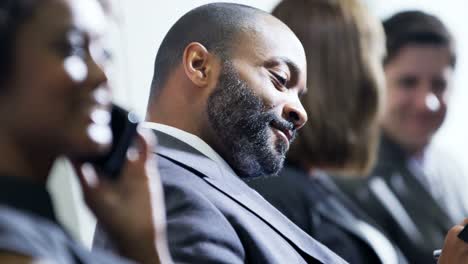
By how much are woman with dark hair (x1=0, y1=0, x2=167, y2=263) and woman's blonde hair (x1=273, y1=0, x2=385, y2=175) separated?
1.56 metres

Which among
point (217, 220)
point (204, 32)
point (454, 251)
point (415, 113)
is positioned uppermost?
point (204, 32)

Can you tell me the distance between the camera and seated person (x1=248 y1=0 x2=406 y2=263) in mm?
2797

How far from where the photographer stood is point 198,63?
7.50ft

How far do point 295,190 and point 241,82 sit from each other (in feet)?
1.99

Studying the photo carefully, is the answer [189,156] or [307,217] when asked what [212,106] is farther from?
[307,217]

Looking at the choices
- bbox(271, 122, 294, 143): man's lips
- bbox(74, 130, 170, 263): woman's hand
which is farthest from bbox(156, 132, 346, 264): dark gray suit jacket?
bbox(74, 130, 170, 263): woman's hand

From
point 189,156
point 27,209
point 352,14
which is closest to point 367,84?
point 352,14

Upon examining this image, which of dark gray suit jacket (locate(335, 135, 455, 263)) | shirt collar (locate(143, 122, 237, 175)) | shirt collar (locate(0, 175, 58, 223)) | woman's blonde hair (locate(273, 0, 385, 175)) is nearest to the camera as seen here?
shirt collar (locate(0, 175, 58, 223))

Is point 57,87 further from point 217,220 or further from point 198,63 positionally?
point 198,63

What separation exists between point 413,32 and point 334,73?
1.04 meters

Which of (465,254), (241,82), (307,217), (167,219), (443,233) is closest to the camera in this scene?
(167,219)

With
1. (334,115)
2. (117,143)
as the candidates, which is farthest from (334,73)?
(117,143)

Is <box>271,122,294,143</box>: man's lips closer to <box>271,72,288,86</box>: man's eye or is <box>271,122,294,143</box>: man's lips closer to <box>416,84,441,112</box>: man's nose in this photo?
<box>271,72,288,86</box>: man's eye

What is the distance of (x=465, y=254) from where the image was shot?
79.5 inches
